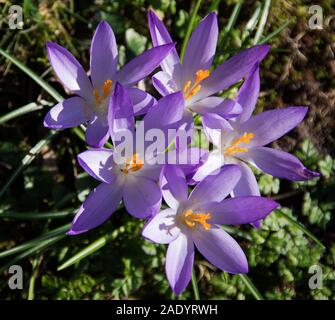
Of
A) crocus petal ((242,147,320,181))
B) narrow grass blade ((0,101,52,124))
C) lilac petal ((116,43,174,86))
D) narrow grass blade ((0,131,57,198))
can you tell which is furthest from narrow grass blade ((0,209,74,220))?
crocus petal ((242,147,320,181))

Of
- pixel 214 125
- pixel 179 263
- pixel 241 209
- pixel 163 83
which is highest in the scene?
pixel 163 83

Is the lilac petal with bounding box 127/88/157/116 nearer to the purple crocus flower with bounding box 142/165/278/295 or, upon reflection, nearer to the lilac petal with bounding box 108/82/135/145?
the lilac petal with bounding box 108/82/135/145

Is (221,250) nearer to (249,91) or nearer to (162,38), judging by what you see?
(249,91)

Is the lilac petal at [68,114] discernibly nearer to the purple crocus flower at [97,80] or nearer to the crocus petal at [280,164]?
the purple crocus flower at [97,80]

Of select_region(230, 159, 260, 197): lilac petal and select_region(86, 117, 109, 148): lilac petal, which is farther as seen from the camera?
select_region(230, 159, 260, 197): lilac petal

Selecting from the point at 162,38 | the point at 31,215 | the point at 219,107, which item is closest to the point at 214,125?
the point at 219,107

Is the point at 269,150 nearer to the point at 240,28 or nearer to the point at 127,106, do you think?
the point at 127,106
